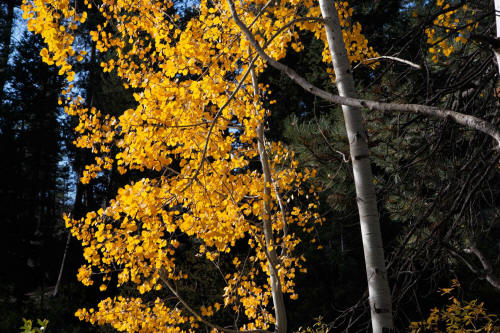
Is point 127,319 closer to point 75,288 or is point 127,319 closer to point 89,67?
point 75,288

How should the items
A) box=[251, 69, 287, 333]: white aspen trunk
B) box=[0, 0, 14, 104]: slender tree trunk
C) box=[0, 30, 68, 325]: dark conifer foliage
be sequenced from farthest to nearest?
1. box=[0, 0, 14, 104]: slender tree trunk
2. box=[0, 30, 68, 325]: dark conifer foliage
3. box=[251, 69, 287, 333]: white aspen trunk

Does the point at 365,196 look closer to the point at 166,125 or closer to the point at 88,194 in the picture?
the point at 166,125

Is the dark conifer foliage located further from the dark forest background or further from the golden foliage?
the golden foliage

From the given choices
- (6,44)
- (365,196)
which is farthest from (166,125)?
(6,44)

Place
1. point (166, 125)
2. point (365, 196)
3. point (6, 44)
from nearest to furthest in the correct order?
point (365, 196) → point (166, 125) → point (6, 44)

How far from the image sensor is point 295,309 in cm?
714

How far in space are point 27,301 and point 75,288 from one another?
977 mm

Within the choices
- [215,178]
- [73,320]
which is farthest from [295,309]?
[215,178]

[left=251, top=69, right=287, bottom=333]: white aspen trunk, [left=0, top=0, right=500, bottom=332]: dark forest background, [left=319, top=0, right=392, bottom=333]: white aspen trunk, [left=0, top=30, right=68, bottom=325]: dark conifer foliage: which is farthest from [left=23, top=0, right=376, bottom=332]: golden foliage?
[left=0, top=30, right=68, bottom=325]: dark conifer foliage

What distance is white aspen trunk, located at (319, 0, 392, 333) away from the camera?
6.22 ft

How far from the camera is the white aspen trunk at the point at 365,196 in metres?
1.90

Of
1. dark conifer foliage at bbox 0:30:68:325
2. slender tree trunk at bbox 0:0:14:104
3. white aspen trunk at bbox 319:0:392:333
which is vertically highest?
slender tree trunk at bbox 0:0:14:104

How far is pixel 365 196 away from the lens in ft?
6.55

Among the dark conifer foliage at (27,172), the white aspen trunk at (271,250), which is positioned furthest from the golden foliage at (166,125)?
the dark conifer foliage at (27,172)
